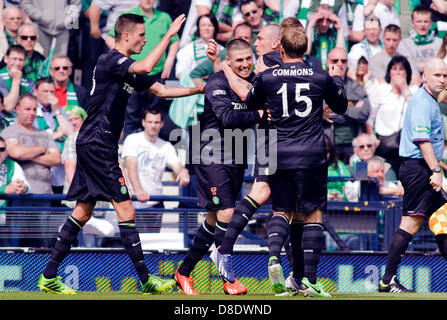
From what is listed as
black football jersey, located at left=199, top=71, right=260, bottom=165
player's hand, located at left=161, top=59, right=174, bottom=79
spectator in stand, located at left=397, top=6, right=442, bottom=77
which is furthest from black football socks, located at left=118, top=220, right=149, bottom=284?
spectator in stand, located at left=397, top=6, right=442, bottom=77

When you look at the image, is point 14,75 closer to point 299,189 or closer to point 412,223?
point 299,189

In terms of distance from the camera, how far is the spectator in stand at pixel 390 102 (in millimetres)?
12445

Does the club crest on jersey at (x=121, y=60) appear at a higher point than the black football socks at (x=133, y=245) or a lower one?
higher

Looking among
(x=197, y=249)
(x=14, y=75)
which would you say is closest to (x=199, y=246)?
(x=197, y=249)

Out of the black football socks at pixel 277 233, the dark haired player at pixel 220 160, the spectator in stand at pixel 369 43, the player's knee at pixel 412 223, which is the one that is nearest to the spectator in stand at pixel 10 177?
the dark haired player at pixel 220 160

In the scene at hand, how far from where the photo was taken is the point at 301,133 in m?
7.38

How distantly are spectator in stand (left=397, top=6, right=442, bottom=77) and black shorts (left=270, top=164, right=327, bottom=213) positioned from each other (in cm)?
643

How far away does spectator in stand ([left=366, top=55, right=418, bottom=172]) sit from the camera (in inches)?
490

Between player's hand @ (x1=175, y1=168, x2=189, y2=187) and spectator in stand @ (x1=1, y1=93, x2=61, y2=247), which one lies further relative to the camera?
player's hand @ (x1=175, y1=168, x2=189, y2=187)

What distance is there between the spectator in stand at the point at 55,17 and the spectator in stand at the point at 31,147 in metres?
1.67

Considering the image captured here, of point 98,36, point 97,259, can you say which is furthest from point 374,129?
point 97,259

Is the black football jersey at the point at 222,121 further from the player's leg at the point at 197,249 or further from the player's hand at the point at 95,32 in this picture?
the player's hand at the point at 95,32

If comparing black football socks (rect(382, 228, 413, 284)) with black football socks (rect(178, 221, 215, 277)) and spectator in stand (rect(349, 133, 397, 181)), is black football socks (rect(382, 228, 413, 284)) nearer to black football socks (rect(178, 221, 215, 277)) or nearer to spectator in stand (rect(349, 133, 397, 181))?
black football socks (rect(178, 221, 215, 277))

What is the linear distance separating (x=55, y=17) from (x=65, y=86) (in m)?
1.17
